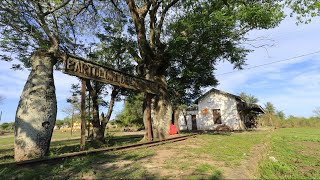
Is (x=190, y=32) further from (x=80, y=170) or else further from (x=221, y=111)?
(x=221, y=111)

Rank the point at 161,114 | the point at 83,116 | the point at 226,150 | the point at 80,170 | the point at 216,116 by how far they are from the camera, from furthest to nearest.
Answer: the point at 216,116 < the point at 161,114 < the point at 226,150 < the point at 83,116 < the point at 80,170

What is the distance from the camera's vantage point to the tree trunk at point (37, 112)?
6844 millimetres

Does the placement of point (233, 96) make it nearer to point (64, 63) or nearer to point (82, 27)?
point (82, 27)

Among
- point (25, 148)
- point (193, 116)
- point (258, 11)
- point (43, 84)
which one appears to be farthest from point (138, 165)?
point (193, 116)

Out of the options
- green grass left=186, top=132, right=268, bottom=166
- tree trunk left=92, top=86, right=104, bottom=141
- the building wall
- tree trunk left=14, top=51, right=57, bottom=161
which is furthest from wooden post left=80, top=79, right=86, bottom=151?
the building wall

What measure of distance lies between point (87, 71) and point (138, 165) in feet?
14.7

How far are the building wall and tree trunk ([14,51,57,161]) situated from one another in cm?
2502

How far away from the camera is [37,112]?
717cm

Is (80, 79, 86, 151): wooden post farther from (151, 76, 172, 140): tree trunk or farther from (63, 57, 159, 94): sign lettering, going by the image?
(151, 76, 172, 140): tree trunk

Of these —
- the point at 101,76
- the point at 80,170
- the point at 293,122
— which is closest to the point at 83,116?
the point at 101,76

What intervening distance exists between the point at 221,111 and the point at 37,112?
85.4 ft

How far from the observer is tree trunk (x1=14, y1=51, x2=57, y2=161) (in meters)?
6.84

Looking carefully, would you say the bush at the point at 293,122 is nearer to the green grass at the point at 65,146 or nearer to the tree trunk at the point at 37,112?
the green grass at the point at 65,146

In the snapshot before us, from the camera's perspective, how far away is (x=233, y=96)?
29672mm
